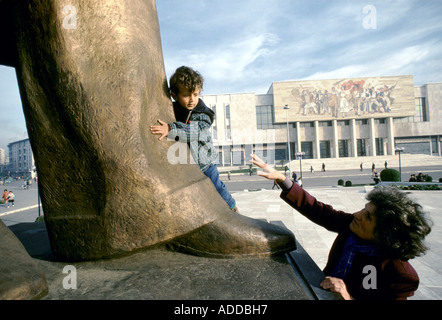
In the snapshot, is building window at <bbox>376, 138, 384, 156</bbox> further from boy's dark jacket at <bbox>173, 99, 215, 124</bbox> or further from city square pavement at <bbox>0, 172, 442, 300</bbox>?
boy's dark jacket at <bbox>173, 99, 215, 124</bbox>

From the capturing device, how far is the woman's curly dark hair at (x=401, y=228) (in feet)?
4.38

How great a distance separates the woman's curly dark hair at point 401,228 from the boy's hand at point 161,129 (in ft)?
4.27

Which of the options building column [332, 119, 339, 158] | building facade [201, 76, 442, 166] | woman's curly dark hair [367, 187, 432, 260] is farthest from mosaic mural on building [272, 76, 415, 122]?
woman's curly dark hair [367, 187, 432, 260]

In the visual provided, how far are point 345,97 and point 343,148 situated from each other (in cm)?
852

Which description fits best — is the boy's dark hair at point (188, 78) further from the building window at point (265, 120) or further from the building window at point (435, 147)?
the building window at point (435, 147)

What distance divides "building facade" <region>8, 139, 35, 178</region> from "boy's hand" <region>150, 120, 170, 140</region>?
2643 inches

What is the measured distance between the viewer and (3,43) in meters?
1.84

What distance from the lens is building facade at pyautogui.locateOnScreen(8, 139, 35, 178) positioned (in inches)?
2324

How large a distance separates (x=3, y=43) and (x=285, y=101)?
41682 mm

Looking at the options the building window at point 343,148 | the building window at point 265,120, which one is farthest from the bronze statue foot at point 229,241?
the building window at point 343,148

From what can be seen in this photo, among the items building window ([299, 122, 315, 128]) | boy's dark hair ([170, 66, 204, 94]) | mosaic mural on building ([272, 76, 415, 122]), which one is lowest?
boy's dark hair ([170, 66, 204, 94])

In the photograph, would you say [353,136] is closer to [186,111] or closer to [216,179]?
[216,179]

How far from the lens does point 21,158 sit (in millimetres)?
62531
